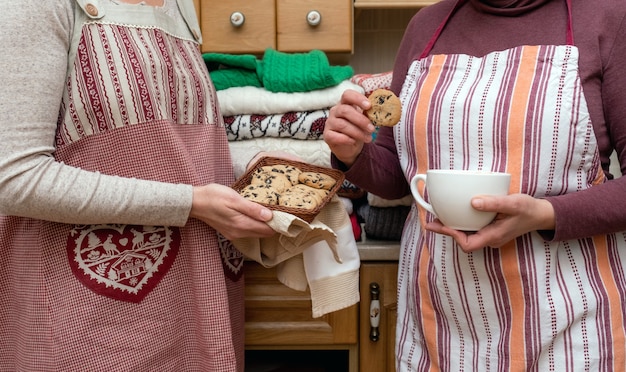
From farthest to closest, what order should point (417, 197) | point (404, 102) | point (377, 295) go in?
point (377, 295), point (404, 102), point (417, 197)

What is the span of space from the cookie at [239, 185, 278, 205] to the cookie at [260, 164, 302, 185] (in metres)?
0.06

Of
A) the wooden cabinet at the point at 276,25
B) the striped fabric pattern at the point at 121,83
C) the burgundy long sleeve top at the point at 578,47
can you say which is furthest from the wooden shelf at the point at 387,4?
the striped fabric pattern at the point at 121,83

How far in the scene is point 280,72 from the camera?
1.13 meters

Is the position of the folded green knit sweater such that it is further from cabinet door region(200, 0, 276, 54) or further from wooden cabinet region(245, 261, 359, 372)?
wooden cabinet region(245, 261, 359, 372)

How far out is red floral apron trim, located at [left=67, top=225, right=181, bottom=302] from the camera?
28.6 inches

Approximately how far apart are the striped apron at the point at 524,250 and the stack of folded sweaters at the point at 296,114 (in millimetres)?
290

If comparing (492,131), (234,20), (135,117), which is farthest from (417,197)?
(234,20)

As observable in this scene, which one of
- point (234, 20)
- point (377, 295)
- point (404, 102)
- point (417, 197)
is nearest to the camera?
point (417, 197)

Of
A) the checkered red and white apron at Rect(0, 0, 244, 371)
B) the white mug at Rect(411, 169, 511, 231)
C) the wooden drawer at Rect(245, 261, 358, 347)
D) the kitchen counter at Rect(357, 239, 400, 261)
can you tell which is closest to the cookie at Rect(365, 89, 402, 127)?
the white mug at Rect(411, 169, 511, 231)

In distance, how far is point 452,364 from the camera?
0.83 meters

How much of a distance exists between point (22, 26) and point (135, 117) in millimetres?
168

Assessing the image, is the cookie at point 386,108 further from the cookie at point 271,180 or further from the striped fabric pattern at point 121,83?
the striped fabric pattern at point 121,83

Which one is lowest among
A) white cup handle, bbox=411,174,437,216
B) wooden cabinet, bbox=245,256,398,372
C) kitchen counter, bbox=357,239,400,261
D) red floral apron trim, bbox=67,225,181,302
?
wooden cabinet, bbox=245,256,398,372

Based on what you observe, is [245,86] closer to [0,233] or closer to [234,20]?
[234,20]
